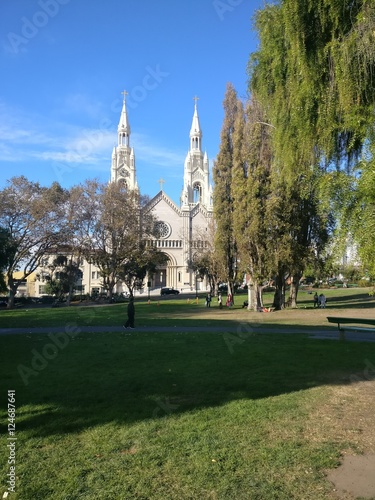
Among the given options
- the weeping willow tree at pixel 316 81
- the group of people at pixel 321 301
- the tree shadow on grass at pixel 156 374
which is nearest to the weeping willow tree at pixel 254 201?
the group of people at pixel 321 301

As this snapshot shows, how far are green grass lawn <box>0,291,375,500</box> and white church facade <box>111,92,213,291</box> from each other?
67.7 meters

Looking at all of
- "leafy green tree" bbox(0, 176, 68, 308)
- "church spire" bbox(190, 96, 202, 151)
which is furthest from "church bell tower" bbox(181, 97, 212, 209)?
"leafy green tree" bbox(0, 176, 68, 308)

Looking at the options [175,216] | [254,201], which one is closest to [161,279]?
[175,216]

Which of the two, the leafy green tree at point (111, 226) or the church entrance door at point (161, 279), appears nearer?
the leafy green tree at point (111, 226)

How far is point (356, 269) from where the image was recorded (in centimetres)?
683

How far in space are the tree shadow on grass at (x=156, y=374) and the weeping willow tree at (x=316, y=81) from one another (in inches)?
131

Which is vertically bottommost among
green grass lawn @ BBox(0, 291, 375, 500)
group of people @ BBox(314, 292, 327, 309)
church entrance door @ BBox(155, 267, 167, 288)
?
green grass lawn @ BBox(0, 291, 375, 500)

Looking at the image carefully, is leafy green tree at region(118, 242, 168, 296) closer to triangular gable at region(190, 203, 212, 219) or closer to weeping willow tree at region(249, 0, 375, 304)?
weeping willow tree at region(249, 0, 375, 304)

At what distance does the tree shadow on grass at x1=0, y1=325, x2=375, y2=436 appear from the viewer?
6.11m

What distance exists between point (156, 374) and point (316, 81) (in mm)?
6027

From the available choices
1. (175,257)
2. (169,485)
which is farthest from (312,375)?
(175,257)

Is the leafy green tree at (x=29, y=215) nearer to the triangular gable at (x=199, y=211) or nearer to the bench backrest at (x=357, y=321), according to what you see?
the bench backrest at (x=357, y=321)

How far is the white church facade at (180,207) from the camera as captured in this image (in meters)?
83.7

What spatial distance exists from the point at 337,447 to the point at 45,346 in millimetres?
9357
